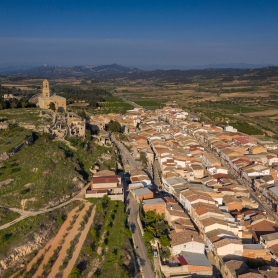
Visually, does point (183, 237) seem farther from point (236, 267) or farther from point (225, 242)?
point (236, 267)

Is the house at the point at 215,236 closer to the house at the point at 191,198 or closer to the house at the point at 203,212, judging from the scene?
the house at the point at 203,212

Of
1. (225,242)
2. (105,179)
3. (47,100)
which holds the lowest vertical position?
(225,242)

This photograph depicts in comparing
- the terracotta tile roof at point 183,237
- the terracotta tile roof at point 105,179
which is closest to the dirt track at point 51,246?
the terracotta tile roof at point 105,179

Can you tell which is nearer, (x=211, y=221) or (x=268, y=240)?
(x=268, y=240)

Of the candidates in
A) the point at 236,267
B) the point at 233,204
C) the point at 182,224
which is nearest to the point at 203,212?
the point at 182,224

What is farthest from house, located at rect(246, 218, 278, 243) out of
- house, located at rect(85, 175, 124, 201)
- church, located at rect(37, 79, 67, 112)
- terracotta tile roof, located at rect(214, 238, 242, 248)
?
church, located at rect(37, 79, 67, 112)

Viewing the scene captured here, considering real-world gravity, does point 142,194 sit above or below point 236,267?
above
